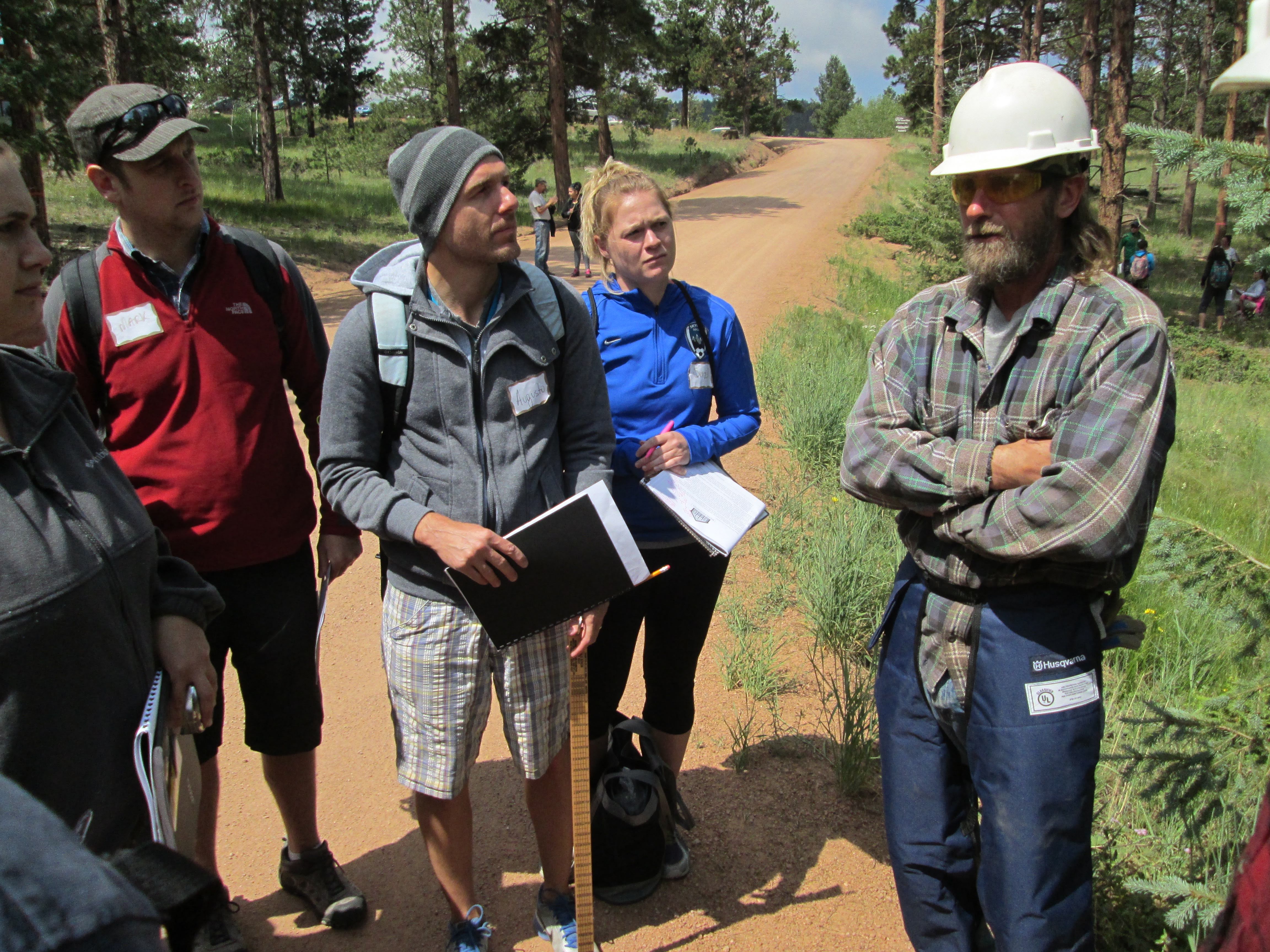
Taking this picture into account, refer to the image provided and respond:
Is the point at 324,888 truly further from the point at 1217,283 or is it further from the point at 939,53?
the point at 939,53

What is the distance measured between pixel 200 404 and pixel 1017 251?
2024 millimetres

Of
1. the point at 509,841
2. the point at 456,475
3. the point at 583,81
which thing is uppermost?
the point at 583,81

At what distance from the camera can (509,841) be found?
314cm

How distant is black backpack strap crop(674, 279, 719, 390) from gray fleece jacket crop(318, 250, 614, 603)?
2.07 ft

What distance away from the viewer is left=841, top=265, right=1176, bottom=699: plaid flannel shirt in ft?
5.85

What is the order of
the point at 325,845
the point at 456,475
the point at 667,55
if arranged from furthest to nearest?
the point at 667,55 → the point at 325,845 → the point at 456,475

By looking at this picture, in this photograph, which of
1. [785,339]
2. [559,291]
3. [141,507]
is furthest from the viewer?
[785,339]

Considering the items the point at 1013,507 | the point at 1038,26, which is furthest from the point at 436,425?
the point at 1038,26

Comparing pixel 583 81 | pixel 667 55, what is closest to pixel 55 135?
pixel 583 81

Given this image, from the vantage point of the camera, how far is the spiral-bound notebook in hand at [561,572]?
6.89 ft

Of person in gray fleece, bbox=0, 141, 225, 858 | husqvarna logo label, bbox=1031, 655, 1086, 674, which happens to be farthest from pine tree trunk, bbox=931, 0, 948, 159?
person in gray fleece, bbox=0, 141, 225, 858

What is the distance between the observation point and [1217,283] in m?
17.4

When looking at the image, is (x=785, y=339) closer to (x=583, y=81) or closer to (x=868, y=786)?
(x=868, y=786)

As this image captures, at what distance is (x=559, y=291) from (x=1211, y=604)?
2.00 meters
